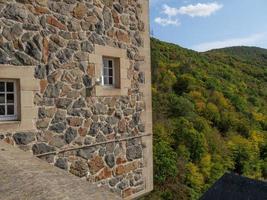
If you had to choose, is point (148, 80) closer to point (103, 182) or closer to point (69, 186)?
point (103, 182)

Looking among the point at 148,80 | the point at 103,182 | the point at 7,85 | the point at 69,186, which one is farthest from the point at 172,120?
the point at 69,186

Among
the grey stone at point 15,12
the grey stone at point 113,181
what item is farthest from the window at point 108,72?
the grey stone at point 15,12

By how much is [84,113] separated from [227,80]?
93.4ft

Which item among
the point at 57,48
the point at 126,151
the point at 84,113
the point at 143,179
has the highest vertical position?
the point at 57,48

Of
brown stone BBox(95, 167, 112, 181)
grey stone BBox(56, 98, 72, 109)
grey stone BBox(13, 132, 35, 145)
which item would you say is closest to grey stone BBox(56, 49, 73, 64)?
grey stone BBox(56, 98, 72, 109)

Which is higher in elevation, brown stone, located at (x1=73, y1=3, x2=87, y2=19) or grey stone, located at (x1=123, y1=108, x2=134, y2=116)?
brown stone, located at (x1=73, y1=3, x2=87, y2=19)

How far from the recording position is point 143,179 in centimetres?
793

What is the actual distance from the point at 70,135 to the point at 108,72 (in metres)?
1.55

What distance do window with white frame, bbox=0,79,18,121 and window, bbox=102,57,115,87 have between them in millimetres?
1886

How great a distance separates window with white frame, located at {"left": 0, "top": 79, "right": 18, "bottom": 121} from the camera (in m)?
5.54

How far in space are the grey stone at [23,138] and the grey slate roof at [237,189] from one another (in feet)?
17.3

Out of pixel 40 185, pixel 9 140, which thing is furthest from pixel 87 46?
pixel 40 185

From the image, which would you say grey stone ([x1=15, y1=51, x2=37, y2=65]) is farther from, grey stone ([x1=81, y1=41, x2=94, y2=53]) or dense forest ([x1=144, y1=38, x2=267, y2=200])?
dense forest ([x1=144, y1=38, x2=267, y2=200])

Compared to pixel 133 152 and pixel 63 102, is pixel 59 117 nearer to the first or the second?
pixel 63 102
